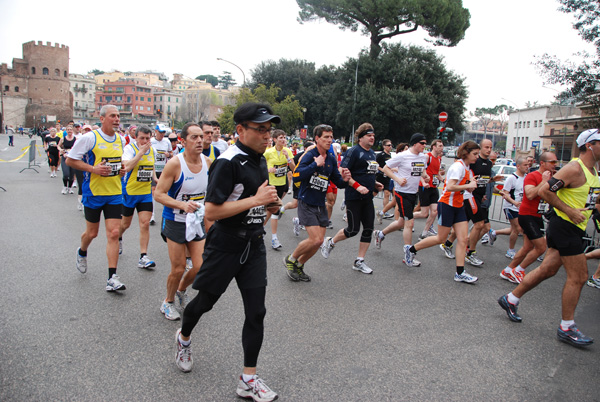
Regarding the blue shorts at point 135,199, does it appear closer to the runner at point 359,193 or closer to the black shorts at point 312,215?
the black shorts at point 312,215

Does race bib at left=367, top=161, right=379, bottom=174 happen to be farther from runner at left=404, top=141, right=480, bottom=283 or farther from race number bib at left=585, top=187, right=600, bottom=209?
race number bib at left=585, top=187, right=600, bottom=209

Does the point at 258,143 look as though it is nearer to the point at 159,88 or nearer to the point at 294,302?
the point at 294,302

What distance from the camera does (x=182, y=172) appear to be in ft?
14.1

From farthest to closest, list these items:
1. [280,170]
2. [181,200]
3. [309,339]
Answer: [280,170]
[181,200]
[309,339]

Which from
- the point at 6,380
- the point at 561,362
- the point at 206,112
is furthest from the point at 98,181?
the point at 206,112

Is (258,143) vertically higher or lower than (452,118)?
lower

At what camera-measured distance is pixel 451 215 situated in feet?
20.2

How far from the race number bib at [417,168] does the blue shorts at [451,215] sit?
120 cm

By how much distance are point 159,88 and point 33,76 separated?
61.0 metres

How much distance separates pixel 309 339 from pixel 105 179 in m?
3.09

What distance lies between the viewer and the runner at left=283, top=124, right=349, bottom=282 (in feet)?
18.5

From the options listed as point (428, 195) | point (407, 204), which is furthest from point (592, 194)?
point (428, 195)

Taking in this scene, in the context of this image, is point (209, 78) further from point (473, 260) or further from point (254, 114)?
point (254, 114)

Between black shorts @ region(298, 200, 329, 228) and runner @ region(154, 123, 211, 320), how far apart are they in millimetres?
1707
